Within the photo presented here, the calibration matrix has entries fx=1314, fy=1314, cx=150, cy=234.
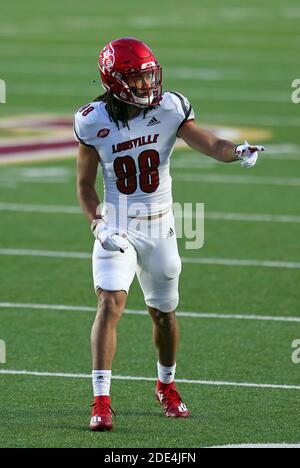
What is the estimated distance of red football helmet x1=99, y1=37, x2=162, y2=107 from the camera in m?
6.60

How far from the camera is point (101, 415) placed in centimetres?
632

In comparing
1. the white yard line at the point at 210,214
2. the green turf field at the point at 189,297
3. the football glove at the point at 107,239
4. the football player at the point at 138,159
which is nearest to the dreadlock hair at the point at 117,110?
the football player at the point at 138,159

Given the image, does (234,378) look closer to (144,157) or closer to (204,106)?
(144,157)

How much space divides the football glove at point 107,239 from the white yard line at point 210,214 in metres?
5.89

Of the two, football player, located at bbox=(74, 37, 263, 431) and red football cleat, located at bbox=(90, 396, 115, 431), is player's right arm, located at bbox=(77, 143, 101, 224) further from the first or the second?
red football cleat, located at bbox=(90, 396, 115, 431)

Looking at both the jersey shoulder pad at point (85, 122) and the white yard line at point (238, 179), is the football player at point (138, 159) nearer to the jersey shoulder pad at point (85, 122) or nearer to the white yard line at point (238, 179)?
the jersey shoulder pad at point (85, 122)

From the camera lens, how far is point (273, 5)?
37969mm

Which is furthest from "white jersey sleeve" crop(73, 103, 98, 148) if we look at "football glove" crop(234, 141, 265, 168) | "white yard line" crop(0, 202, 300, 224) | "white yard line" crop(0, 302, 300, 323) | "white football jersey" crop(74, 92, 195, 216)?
"white yard line" crop(0, 202, 300, 224)

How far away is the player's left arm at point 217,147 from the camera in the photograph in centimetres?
631

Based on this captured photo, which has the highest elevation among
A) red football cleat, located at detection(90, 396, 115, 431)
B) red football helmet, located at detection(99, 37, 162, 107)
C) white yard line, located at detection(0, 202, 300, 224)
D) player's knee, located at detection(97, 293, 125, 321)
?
red football helmet, located at detection(99, 37, 162, 107)

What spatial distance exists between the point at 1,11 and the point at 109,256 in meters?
28.5

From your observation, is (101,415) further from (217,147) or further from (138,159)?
(217,147)

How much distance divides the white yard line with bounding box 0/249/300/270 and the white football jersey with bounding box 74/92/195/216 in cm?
391
